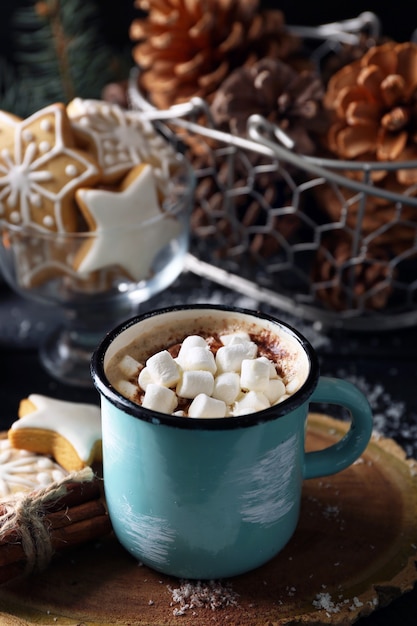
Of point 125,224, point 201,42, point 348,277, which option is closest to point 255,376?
point 125,224

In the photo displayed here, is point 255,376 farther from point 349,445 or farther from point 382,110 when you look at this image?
point 382,110

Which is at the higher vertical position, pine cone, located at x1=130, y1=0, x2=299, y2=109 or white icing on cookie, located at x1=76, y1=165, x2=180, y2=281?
pine cone, located at x1=130, y1=0, x2=299, y2=109

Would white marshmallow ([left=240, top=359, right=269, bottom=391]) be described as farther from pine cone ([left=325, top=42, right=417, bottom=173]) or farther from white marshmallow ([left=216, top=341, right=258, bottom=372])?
pine cone ([left=325, top=42, right=417, bottom=173])

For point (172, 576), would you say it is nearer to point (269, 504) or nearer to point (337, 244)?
point (269, 504)

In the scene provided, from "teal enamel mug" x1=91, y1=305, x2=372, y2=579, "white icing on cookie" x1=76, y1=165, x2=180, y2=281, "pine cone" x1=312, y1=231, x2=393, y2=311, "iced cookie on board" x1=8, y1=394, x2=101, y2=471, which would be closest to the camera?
"teal enamel mug" x1=91, y1=305, x2=372, y2=579

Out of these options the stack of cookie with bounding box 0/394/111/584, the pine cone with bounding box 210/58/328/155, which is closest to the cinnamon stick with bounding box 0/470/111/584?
the stack of cookie with bounding box 0/394/111/584

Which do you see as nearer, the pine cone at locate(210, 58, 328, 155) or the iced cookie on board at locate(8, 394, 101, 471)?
the iced cookie on board at locate(8, 394, 101, 471)

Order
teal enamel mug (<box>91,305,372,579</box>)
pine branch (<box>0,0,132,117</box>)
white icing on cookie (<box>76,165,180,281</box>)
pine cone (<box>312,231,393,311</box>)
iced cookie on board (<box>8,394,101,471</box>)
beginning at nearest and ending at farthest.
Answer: teal enamel mug (<box>91,305,372,579</box>) → iced cookie on board (<box>8,394,101,471</box>) → white icing on cookie (<box>76,165,180,281</box>) → pine cone (<box>312,231,393,311</box>) → pine branch (<box>0,0,132,117</box>)
